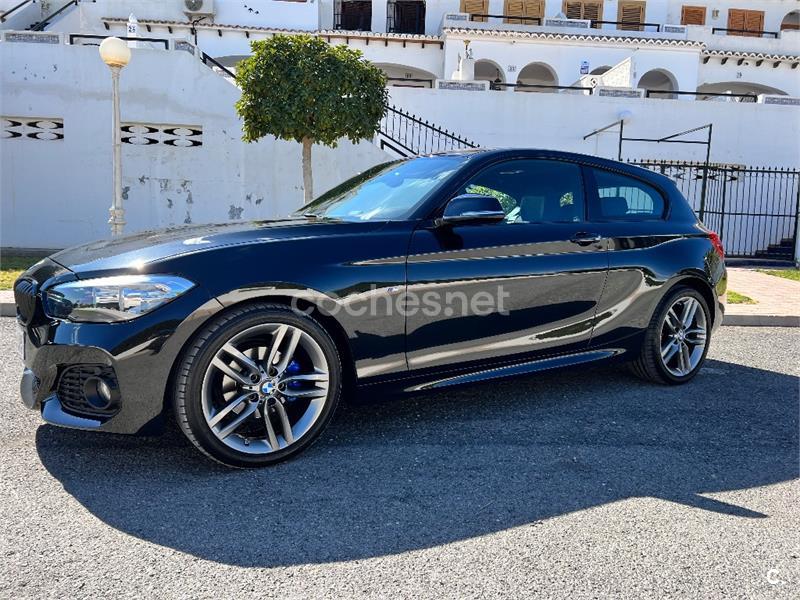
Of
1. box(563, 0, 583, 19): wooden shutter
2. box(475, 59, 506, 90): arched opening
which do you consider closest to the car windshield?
box(475, 59, 506, 90): arched opening

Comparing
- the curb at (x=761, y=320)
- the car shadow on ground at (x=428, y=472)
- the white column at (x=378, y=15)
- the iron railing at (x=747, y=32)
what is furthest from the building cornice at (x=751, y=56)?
the car shadow on ground at (x=428, y=472)

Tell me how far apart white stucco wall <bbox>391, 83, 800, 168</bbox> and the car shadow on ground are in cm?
1395

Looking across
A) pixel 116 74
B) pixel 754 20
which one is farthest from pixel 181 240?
pixel 754 20

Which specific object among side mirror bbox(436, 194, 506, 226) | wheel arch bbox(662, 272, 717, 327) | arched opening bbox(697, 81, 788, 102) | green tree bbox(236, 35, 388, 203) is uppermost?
arched opening bbox(697, 81, 788, 102)

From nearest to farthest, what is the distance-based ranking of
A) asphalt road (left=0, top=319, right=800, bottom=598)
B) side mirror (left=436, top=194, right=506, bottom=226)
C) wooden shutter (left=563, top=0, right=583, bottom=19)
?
1. asphalt road (left=0, top=319, right=800, bottom=598)
2. side mirror (left=436, top=194, right=506, bottom=226)
3. wooden shutter (left=563, top=0, right=583, bottom=19)

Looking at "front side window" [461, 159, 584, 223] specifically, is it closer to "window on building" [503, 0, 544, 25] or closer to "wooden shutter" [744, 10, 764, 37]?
"window on building" [503, 0, 544, 25]

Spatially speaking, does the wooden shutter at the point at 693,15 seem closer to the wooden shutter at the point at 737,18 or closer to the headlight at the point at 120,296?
the wooden shutter at the point at 737,18

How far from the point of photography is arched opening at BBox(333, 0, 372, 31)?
2744 cm

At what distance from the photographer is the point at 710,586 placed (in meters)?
2.15

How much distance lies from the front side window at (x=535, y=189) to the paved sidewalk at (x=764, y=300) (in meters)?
4.66

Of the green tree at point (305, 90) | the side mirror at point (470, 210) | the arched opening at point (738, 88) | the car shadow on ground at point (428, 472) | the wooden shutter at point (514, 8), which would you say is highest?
the wooden shutter at point (514, 8)

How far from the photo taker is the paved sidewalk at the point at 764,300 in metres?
7.69

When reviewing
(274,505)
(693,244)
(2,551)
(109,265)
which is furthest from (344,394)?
(693,244)

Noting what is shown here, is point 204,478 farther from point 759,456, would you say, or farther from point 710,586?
point 759,456
